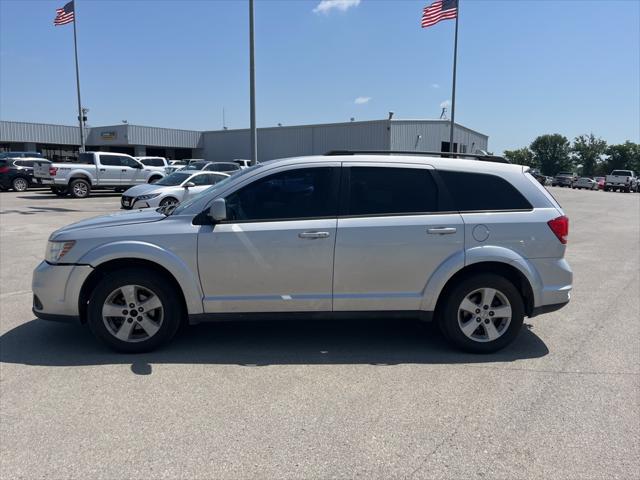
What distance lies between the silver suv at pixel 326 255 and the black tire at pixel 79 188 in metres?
19.4

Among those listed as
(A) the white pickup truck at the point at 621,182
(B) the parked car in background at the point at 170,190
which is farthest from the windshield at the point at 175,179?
(A) the white pickup truck at the point at 621,182

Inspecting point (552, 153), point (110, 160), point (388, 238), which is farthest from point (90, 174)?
point (552, 153)

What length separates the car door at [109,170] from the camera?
22.3 metres

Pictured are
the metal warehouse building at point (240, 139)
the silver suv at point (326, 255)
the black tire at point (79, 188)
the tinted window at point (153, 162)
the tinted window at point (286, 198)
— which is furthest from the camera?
the metal warehouse building at point (240, 139)

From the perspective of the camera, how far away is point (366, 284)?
4309 mm

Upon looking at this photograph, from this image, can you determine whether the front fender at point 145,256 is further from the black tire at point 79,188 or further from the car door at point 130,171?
the car door at point 130,171

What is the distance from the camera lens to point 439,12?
23.8m

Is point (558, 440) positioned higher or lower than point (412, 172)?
lower

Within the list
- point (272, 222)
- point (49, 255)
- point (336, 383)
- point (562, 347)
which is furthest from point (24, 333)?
point (562, 347)

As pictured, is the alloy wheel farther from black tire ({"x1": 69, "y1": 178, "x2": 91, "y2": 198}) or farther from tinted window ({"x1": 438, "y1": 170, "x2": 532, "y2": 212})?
black tire ({"x1": 69, "y1": 178, "x2": 91, "y2": 198})

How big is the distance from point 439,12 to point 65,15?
74.2 feet

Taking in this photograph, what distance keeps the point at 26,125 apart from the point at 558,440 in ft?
182

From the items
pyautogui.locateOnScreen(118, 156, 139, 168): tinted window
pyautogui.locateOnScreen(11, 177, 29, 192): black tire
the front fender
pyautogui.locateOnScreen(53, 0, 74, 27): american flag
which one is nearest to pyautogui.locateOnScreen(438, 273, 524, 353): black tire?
the front fender

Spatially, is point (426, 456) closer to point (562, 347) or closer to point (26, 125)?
point (562, 347)
